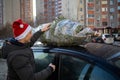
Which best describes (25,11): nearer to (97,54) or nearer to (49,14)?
(49,14)

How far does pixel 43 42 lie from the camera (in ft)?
14.0

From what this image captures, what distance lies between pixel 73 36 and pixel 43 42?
48cm

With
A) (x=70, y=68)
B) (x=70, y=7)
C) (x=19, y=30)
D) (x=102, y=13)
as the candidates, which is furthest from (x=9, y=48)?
(x=70, y=7)

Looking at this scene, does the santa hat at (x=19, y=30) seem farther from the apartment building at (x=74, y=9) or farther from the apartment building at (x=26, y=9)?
the apartment building at (x=26, y=9)

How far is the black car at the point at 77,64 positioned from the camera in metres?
3.39

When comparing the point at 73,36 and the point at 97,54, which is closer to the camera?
the point at 97,54

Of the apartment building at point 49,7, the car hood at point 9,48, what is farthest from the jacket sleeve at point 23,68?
the apartment building at point 49,7

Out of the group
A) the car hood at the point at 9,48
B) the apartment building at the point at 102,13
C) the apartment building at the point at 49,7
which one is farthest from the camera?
the apartment building at the point at 49,7

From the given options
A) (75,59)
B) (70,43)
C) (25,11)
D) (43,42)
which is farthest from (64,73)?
(25,11)

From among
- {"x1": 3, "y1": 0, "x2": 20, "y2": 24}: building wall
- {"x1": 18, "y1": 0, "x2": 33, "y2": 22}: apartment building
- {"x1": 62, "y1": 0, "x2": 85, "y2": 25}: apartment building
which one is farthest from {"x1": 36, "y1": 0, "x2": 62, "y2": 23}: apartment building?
{"x1": 3, "y1": 0, "x2": 20, "y2": 24}: building wall

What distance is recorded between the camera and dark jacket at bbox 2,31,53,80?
335 centimetres

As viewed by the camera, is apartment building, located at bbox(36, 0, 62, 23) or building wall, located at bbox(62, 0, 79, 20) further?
apartment building, located at bbox(36, 0, 62, 23)

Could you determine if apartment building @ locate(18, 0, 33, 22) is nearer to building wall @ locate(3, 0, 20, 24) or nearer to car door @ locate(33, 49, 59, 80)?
building wall @ locate(3, 0, 20, 24)

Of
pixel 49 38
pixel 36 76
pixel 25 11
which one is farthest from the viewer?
pixel 25 11
